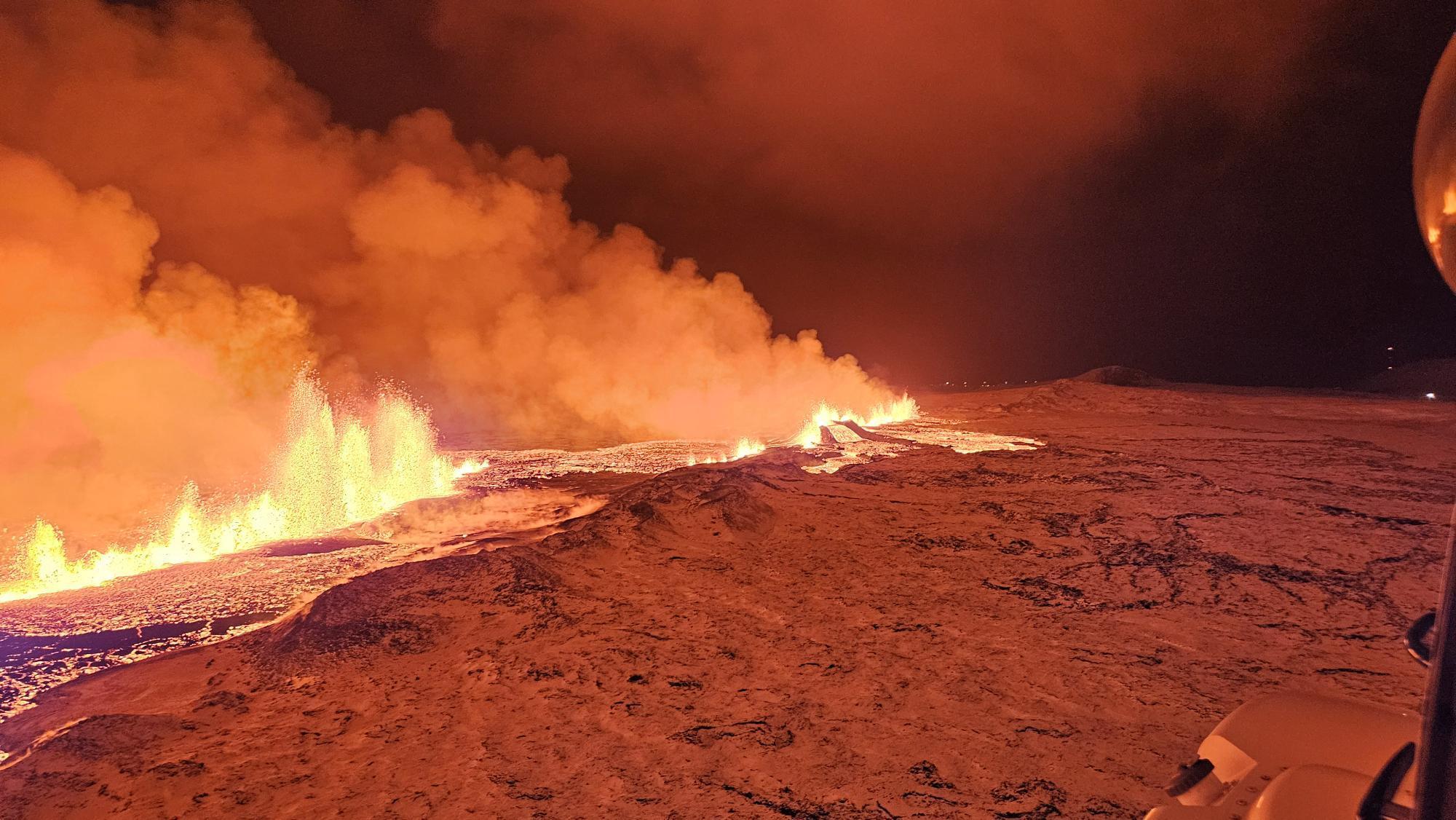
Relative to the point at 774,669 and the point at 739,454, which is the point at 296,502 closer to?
the point at 739,454

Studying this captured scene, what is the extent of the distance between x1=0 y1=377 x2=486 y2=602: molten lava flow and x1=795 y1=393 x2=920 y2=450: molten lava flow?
933 cm

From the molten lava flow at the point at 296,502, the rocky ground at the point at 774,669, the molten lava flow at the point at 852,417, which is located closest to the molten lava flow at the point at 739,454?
the molten lava flow at the point at 852,417

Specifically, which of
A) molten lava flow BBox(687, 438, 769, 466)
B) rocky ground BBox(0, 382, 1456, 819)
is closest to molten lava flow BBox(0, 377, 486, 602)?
rocky ground BBox(0, 382, 1456, 819)

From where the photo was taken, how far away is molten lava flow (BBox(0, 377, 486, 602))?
30.0ft

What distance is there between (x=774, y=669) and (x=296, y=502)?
11.4m

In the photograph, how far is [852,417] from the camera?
1003 inches

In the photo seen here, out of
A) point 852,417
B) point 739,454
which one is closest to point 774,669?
point 739,454

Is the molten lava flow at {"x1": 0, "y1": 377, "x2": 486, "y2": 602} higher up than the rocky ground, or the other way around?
the molten lava flow at {"x1": 0, "y1": 377, "x2": 486, "y2": 602}

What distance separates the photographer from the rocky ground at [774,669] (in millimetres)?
3525

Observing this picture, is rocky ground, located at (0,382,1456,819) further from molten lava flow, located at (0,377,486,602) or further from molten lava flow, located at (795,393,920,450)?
molten lava flow, located at (795,393,920,450)

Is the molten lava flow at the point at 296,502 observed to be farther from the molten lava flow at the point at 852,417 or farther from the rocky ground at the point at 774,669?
the molten lava flow at the point at 852,417

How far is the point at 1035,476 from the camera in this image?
11781 mm

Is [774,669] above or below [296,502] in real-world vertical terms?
below

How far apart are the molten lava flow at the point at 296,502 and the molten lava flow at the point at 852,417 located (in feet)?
30.6
